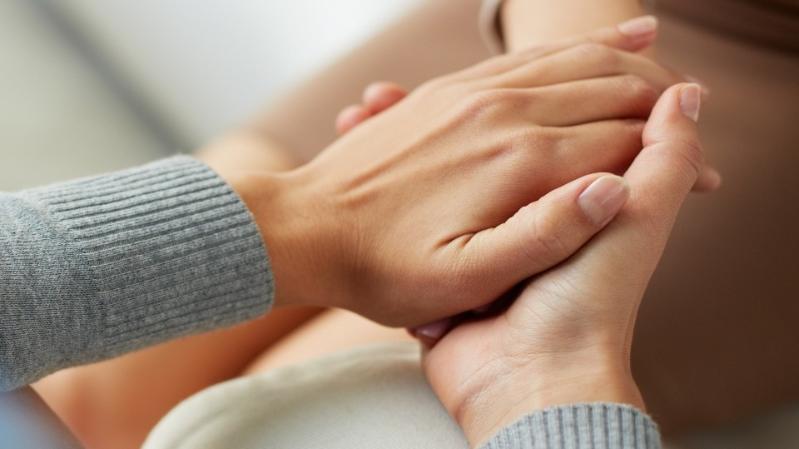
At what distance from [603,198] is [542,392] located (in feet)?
0.41

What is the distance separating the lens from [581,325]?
52 centimetres

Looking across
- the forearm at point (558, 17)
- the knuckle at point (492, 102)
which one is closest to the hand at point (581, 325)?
the knuckle at point (492, 102)

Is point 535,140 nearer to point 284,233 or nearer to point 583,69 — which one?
point 583,69

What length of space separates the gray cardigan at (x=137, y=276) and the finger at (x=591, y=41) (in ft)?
0.77

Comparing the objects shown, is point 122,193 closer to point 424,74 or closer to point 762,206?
point 424,74

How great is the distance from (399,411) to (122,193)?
0.25 m

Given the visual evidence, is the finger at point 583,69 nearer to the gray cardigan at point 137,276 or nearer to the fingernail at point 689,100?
the fingernail at point 689,100

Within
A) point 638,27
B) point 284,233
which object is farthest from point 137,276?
point 638,27

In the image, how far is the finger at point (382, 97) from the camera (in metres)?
0.75

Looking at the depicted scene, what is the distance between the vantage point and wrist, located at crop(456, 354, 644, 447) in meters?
0.50

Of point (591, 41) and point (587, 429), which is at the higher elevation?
point (591, 41)

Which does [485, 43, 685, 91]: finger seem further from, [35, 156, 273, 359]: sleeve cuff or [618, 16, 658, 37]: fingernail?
[35, 156, 273, 359]: sleeve cuff

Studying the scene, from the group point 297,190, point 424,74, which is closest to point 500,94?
point 297,190

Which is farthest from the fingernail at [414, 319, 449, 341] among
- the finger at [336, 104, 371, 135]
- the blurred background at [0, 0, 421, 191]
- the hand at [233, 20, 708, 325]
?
the blurred background at [0, 0, 421, 191]
